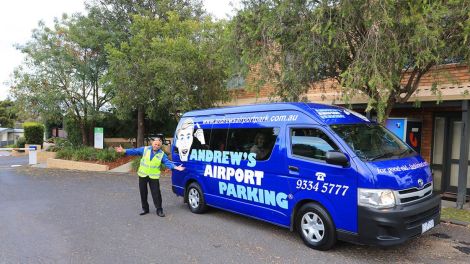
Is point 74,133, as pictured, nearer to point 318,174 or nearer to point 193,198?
point 193,198

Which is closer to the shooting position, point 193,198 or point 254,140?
point 254,140

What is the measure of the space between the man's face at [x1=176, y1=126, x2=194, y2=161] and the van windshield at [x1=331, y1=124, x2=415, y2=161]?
342 centimetres

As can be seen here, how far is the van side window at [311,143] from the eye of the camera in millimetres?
5441

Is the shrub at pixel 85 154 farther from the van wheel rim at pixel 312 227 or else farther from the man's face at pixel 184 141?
the van wheel rim at pixel 312 227

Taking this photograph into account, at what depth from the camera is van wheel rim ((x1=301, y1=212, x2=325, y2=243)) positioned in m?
5.43

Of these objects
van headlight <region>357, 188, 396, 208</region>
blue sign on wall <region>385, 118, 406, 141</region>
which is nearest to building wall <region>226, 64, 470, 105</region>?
blue sign on wall <region>385, 118, 406, 141</region>

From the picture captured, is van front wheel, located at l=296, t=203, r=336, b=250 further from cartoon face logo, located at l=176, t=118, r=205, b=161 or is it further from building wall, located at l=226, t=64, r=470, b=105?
building wall, located at l=226, t=64, r=470, b=105

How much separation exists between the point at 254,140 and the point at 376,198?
2.33m

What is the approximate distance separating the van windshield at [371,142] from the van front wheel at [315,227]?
994 mm

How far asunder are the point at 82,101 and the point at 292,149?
14.5m

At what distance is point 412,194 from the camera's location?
5.09m

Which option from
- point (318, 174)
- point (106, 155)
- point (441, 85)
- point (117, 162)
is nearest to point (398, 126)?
point (441, 85)

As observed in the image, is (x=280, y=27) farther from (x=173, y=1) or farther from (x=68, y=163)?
(x=68, y=163)

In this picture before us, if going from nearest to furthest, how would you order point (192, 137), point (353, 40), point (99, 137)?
point (353, 40), point (192, 137), point (99, 137)
